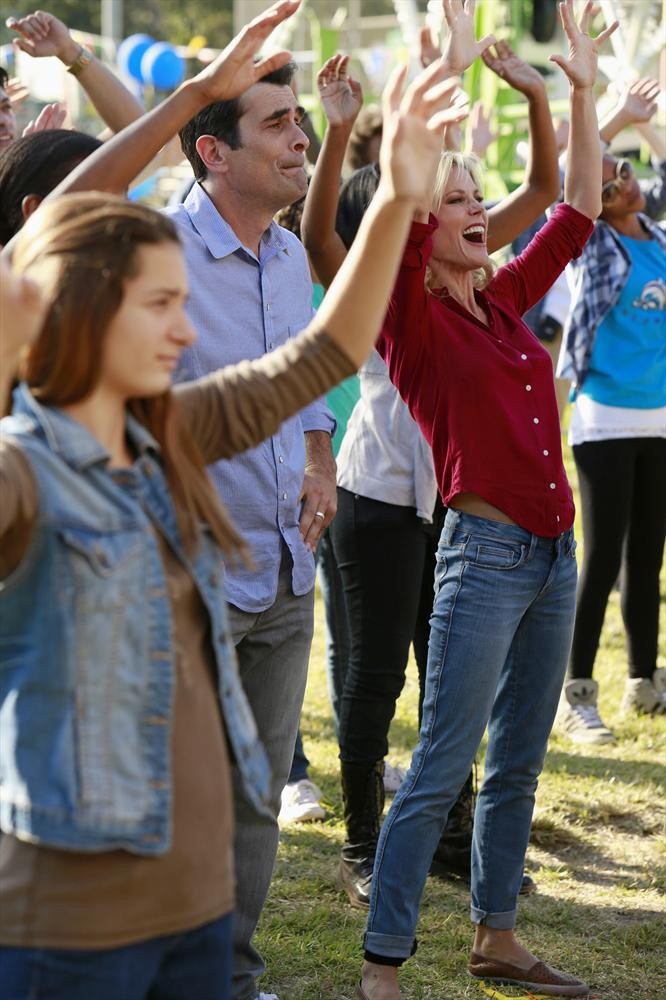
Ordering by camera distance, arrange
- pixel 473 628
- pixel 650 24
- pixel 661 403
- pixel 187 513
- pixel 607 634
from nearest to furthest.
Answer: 1. pixel 187 513
2. pixel 473 628
3. pixel 661 403
4. pixel 607 634
5. pixel 650 24

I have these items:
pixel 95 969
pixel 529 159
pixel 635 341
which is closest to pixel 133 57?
pixel 635 341

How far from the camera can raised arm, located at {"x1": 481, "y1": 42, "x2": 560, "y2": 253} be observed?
3533mm

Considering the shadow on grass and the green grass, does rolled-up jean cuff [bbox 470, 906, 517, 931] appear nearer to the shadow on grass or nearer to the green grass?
the green grass

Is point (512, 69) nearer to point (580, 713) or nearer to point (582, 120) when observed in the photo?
point (582, 120)

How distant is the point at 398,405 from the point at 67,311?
2.31 metres

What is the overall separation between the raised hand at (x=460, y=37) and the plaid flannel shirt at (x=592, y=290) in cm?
224

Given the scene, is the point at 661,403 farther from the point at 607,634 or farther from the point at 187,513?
the point at 187,513

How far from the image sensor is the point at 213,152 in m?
3.14

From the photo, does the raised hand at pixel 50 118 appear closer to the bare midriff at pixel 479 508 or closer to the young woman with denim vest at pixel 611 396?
the bare midriff at pixel 479 508

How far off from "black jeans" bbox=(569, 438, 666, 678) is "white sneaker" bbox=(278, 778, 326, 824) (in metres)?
1.39

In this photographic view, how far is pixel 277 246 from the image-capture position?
3.13m

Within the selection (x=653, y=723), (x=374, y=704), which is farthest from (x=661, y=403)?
(x=374, y=704)

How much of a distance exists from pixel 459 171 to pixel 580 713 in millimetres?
2821

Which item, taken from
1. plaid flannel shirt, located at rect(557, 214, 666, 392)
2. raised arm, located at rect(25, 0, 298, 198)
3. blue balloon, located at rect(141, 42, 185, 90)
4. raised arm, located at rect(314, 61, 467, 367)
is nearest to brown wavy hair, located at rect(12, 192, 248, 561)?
raised arm, located at rect(314, 61, 467, 367)
